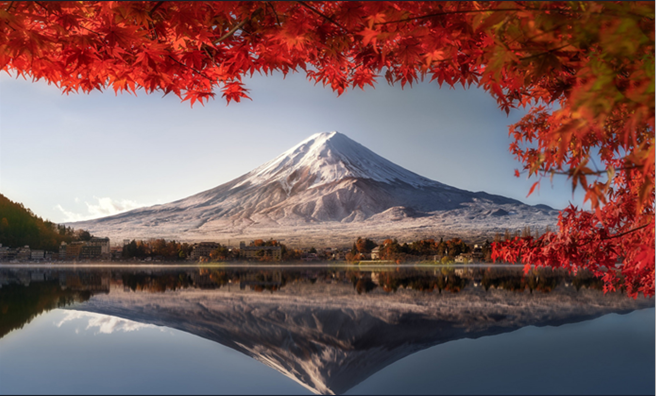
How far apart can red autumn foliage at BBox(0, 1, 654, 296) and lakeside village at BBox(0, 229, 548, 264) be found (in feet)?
42.2

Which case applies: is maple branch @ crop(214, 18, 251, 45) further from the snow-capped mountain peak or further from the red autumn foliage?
the snow-capped mountain peak

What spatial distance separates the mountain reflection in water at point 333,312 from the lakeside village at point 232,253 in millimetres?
5812

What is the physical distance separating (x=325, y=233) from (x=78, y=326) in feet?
63.3

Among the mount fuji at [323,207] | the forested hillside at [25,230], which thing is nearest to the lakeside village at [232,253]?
the forested hillside at [25,230]

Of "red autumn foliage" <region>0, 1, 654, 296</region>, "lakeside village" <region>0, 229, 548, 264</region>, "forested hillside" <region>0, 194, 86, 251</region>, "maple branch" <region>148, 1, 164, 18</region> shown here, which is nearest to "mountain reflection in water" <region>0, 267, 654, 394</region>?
"red autumn foliage" <region>0, 1, 654, 296</region>

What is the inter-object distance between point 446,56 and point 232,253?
59.7 ft

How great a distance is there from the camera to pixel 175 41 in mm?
2580

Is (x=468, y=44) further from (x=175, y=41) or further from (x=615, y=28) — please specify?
(x=175, y=41)

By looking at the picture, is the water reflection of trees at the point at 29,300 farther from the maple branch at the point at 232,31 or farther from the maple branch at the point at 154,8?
the maple branch at the point at 232,31

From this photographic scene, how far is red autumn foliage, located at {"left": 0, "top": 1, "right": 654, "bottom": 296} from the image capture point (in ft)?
4.27

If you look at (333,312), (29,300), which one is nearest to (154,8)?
(333,312)

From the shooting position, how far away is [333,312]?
696cm

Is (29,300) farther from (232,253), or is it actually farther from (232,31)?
(232,253)

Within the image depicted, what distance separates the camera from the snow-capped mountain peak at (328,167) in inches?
1358
